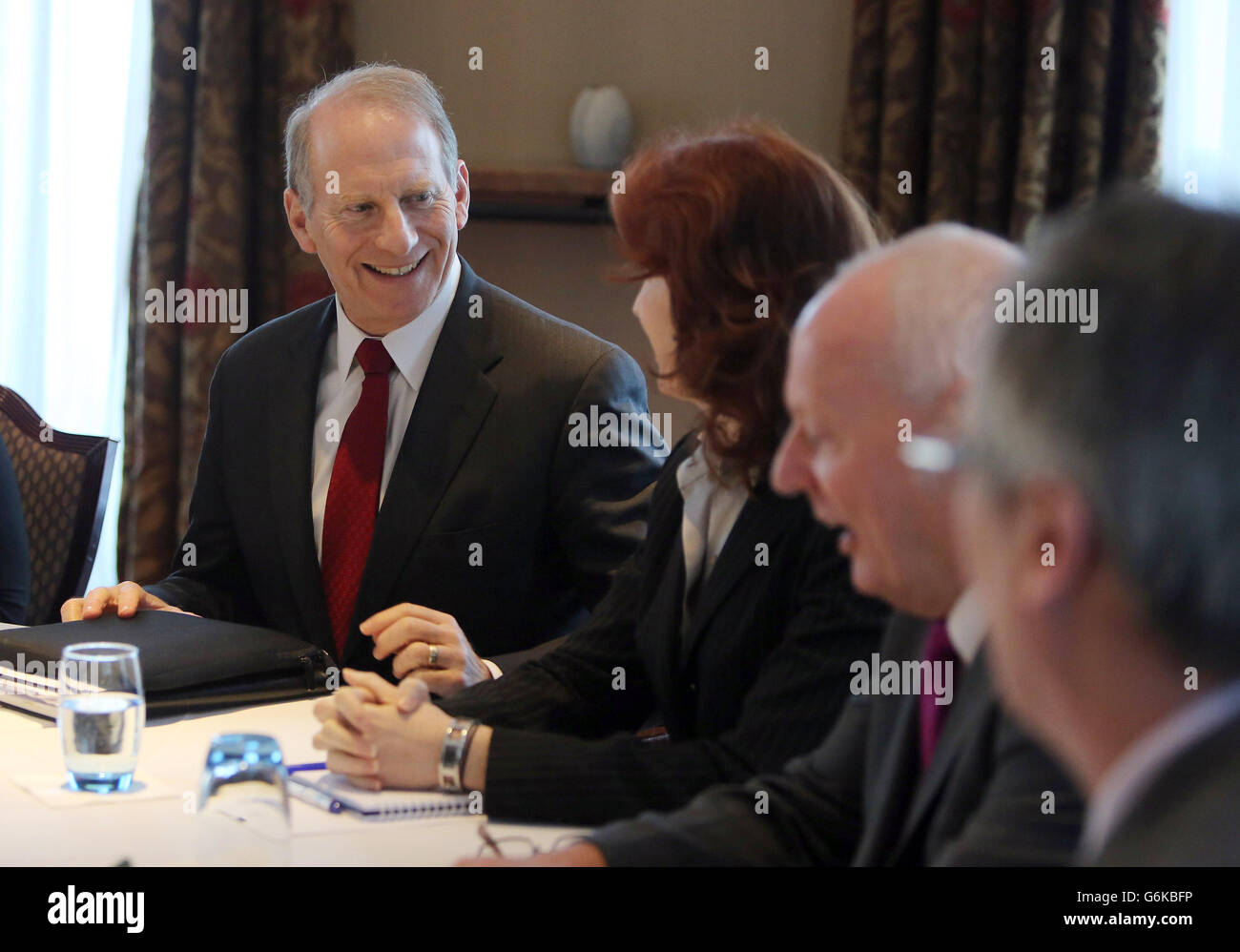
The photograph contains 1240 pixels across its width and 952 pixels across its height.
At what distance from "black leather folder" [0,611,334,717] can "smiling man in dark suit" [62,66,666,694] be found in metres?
0.23

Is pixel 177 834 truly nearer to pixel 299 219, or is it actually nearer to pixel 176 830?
pixel 176 830

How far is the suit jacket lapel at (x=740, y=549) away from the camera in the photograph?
4.81 feet

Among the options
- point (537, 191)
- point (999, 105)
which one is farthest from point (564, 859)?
point (999, 105)

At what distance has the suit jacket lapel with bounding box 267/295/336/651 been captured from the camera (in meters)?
2.19

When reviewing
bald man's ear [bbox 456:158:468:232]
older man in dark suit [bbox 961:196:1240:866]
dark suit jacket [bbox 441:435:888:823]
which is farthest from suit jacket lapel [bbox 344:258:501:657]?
older man in dark suit [bbox 961:196:1240:866]

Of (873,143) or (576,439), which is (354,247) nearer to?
(576,439)

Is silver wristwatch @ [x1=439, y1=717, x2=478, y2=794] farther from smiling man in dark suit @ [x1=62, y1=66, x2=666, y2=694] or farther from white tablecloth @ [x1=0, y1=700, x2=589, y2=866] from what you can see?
smiling man in dark suit @ [x1=62, y1=66, x2=666, y2=694]

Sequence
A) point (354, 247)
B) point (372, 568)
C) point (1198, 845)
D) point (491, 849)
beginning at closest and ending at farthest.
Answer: point (1198, 845), point (491, 849), point (372, 568), point (354, 247)

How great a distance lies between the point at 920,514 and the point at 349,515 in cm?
137

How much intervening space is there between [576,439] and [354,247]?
1.63ft

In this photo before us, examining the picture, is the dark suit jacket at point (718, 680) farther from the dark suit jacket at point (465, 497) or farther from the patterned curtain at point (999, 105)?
the patterned curtain at point (999, 105)

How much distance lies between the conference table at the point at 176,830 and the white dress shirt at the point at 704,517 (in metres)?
0.36
